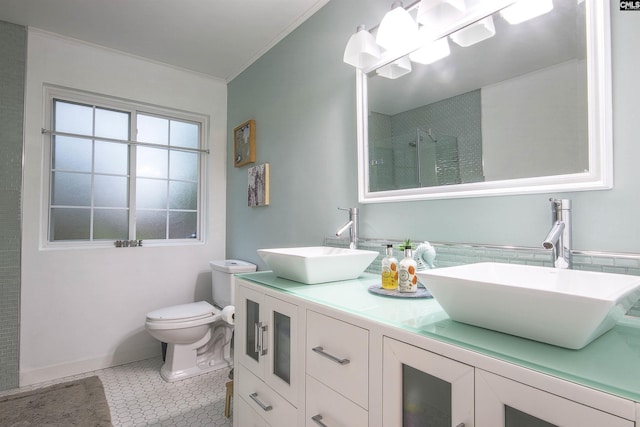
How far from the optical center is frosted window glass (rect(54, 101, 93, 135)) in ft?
8.21

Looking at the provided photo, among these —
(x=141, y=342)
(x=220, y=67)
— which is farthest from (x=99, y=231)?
(x=220, y=67)

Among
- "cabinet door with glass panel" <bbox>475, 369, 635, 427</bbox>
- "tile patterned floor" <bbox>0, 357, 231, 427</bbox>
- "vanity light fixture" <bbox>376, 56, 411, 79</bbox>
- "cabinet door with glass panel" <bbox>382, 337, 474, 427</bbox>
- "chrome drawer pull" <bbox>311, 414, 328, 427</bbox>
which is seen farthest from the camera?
"tile patterned floor" <bbox>0, 357, 231, 427</bbox>

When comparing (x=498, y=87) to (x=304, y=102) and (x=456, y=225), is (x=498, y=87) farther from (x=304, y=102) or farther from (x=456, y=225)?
(x=304, y=102)

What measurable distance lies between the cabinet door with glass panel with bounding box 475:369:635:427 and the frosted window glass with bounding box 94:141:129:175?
2915 millimetres

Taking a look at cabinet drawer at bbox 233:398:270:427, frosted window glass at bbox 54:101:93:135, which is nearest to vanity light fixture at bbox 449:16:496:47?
cabinet drawer at bbox 233:398:270:427

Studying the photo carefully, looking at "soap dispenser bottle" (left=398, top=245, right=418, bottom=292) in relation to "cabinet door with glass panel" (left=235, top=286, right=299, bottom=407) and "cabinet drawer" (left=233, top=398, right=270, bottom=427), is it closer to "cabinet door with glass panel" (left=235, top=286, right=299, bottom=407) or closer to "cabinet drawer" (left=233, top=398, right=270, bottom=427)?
"cabinet door with glass panel" (left=235, top=286, right=299, bottom=407)

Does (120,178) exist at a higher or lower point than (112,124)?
lower

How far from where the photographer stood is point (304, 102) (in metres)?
2.12

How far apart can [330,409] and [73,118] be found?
9.23 feet

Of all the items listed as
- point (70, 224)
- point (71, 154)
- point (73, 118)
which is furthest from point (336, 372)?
point (73, 118)

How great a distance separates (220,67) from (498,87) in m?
2.42

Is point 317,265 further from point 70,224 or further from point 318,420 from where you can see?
point 70,224

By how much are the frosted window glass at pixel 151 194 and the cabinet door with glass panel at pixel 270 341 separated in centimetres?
179

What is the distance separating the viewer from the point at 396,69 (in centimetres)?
155
